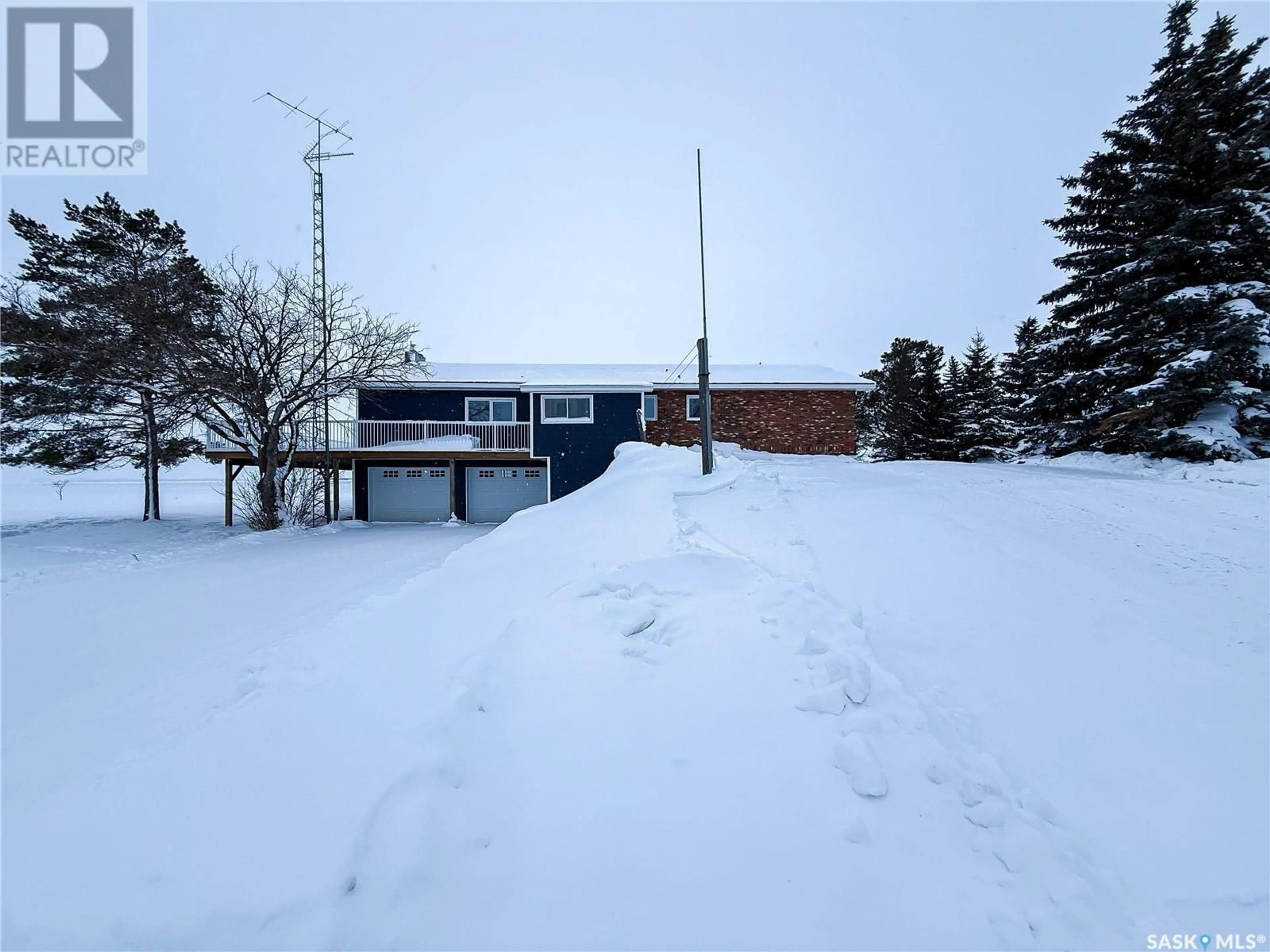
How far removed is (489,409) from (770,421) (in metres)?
10.2

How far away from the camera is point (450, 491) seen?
18719mm

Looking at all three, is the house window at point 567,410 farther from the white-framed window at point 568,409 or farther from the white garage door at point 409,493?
the white garage door at point 409,493

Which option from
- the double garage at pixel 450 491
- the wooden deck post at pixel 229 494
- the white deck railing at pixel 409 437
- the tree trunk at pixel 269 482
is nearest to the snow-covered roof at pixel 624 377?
the white deck railing at pixel 409 437

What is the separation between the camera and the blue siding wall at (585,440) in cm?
1761

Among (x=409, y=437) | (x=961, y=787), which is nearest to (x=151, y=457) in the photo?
(x=409, y=437)

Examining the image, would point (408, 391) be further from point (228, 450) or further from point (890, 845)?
point (890, 845)

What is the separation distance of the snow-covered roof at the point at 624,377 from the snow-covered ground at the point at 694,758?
A: 1309cm

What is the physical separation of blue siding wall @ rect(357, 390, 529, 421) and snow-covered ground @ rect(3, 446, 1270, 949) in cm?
1408

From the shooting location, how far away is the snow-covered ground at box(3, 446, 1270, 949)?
2152 mm

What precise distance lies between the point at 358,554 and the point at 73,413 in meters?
15.6

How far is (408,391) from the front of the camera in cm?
1889

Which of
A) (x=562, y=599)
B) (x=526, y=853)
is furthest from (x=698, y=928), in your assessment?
(x=562, y=599)

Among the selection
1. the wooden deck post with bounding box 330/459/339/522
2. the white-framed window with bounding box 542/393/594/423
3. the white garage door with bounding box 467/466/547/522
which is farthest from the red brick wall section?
the wooden deck post with bounding box 330/459/339/522

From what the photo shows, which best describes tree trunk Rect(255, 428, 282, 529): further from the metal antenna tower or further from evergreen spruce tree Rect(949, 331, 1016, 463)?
evergreen spruce tree Rect(949, 331, 1016, 463)
